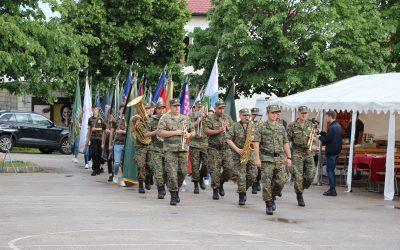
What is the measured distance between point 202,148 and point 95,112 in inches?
237

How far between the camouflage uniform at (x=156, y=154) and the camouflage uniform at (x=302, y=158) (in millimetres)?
2590

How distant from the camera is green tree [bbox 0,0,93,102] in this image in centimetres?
2114

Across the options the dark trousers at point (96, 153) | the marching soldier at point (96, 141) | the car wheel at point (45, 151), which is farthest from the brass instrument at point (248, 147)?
the car wheel at point (45, 151)

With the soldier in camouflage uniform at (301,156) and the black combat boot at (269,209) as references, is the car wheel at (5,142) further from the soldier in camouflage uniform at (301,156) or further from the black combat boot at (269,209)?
the black combat boot at (269,209)

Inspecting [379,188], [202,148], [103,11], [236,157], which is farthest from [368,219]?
[103,11]

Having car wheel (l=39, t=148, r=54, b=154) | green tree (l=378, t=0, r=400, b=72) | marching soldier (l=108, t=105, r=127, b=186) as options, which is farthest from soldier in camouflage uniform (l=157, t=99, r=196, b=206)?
green tree (l=378, t=0, r=400, b=72)

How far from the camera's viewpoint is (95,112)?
22.5 metres

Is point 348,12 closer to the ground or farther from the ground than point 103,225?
farther from the ground

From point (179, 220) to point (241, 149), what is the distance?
341cm

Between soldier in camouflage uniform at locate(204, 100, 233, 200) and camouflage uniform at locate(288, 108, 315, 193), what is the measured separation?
4.39 ft

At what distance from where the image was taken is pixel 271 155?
1423 centimetres

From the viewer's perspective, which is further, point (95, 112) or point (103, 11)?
point (103, 11)

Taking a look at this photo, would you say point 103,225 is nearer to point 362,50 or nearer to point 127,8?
point 362,50

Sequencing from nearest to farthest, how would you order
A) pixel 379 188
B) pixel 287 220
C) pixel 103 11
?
pixel 287 220 < pixel 379 188 < pixel 103 11
